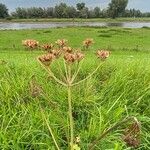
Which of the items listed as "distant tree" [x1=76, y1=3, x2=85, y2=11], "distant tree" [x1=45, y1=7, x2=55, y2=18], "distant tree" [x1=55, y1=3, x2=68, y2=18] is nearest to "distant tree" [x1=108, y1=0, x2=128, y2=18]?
"distant tree" [x1=76, y1=3, x2=85, y2=11]

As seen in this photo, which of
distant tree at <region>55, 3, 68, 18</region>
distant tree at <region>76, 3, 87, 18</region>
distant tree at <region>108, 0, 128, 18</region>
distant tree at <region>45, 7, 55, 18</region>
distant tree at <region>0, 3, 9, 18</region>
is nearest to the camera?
distant tree at <region>0, 3, 9, 18</region>

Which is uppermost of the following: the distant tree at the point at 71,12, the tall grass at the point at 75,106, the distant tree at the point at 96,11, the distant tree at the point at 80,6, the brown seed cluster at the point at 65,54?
the brown seed cluster at the point at 65,54

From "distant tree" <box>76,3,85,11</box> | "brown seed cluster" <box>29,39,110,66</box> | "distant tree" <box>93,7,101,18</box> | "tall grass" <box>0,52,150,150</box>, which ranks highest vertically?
"brown seed cluster" <box>29,39,110,66</box>

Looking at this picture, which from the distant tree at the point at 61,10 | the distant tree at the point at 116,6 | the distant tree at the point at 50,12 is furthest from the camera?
the distant tree at the point at 50,12

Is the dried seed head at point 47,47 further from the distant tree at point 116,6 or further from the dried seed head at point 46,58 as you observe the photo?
the distant tree at point 116,6

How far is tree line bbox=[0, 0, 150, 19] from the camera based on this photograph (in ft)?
573

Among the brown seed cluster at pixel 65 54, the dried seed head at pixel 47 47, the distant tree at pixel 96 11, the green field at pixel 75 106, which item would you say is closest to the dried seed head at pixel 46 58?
the brown seed cluster at pixel 65 54

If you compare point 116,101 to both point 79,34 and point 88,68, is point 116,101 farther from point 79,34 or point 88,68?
point 79,34

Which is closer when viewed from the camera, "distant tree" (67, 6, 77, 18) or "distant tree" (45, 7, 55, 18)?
"distant tree" (67, 6, 77, 18)

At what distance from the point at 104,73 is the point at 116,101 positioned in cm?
218

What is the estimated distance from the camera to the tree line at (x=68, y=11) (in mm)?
174750

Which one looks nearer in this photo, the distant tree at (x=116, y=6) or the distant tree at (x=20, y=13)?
the distant tree at (x=116, y=6)

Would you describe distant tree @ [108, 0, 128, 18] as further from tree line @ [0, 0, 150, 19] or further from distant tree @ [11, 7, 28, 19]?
distant tree @ [11, 7, 28, 19]

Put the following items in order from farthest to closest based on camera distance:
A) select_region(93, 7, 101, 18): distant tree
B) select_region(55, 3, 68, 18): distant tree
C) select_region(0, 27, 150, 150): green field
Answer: select_region(93, 7, 101, 18): distant tree < select_region(55, 3, 68, 18): distant tree < select_region(0, 27, 150, 150): green field
